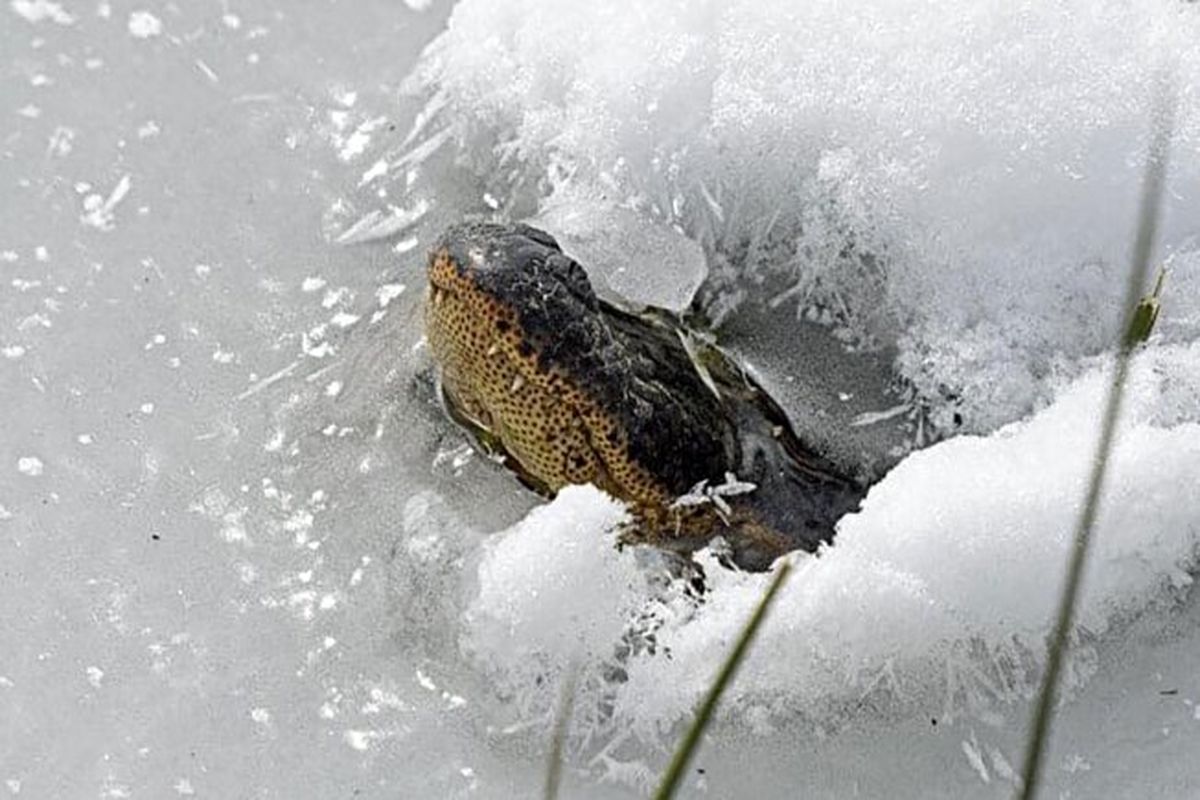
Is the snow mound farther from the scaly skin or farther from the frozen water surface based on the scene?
the scaly skin

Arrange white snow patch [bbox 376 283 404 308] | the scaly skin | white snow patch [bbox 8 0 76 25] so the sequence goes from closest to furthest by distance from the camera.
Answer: the scaly skin
white snow patch [bbox 376 283 404 308]
white snow patch [bbox 8 0 76 25]

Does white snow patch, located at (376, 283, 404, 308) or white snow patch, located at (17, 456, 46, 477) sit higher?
white snow patch, located at (376, 283, 404, 308)

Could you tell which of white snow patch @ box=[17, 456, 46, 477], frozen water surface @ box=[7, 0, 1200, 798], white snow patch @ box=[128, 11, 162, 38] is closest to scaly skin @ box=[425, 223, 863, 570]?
frozen water surface @ box=[7, 0, 1200, 798]

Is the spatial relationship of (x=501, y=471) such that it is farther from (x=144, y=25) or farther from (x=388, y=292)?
(x=144, y=25)

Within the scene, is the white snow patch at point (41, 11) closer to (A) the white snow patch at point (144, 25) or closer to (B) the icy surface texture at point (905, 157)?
(A) the white snow patch at point (144, 25)

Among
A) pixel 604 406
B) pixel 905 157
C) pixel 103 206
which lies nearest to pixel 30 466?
pixel 103 206

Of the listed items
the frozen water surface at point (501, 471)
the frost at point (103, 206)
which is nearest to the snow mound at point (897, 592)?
the frozen water surface at point (501, 471)
